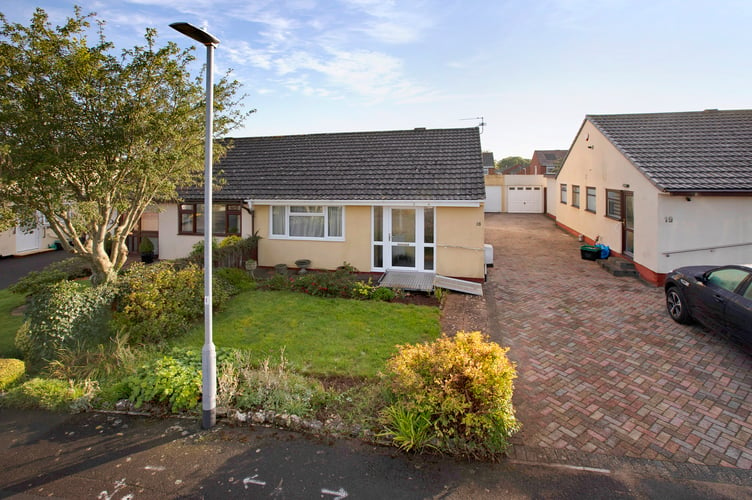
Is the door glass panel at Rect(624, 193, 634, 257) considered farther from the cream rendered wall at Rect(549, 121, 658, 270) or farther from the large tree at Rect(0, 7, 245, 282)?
the large tree at Rect(0, 7, 245, 282)

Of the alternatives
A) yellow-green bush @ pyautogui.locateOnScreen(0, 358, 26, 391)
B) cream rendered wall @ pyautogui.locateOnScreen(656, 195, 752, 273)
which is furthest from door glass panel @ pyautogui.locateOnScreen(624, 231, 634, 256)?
yellow-green bush @ pyautogui.locateOnScreen(0, 358, 26, 391)

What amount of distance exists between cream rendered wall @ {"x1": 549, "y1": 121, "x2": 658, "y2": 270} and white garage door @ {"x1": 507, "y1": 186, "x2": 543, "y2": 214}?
27.5 ft

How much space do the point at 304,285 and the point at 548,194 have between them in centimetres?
2711

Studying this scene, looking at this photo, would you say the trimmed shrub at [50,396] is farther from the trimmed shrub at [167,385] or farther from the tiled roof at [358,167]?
the tiled roof at [358,167]

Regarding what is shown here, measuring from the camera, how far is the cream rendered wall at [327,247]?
14.0 metres

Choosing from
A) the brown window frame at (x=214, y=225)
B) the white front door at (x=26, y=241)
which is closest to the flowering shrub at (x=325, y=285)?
the brown window frame at (x=214, y=225)

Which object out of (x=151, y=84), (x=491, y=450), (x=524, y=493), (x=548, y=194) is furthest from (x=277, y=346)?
(x=548, y=194)

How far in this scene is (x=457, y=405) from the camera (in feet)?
16.4

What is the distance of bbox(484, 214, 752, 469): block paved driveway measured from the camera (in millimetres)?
5258

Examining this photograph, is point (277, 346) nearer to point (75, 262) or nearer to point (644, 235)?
point (75, 262)

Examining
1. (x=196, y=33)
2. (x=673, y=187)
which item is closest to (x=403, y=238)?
(x=673, y=187)

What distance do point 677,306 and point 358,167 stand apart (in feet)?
34.6

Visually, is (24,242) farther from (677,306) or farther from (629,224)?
(629,224)

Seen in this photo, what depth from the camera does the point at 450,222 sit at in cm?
1309
